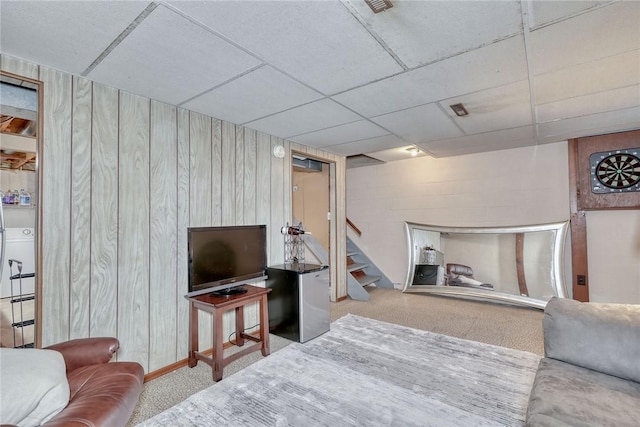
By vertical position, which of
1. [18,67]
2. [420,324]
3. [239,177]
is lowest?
[420,324]

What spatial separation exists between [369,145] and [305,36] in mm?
2618

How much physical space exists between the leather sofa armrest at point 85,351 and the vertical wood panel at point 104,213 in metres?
0.54

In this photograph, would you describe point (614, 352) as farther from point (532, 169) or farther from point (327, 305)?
point (532, 169)

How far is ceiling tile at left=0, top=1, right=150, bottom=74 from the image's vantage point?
4.68 ft

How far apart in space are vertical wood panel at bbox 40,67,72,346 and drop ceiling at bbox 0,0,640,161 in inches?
8.4

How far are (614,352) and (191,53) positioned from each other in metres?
3.03

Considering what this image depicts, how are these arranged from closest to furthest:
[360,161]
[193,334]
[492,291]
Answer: [193,334] < [492,291] < [360,161]

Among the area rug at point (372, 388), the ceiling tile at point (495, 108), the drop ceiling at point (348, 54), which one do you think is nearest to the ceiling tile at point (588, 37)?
the drop ceiling at point (348, 54)

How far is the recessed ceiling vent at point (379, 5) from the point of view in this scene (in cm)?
142

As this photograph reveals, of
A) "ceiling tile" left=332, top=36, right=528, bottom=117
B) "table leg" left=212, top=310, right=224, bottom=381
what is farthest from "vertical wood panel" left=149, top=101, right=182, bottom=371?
"ceiling tile" left=332, top=36, right=528, bottom=117

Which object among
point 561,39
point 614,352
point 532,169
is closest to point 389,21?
point 561,39

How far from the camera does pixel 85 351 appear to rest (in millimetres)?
1672

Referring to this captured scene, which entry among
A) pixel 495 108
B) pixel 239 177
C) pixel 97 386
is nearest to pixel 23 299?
pixel 97 386

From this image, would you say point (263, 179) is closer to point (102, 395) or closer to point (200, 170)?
point (200, 170)
